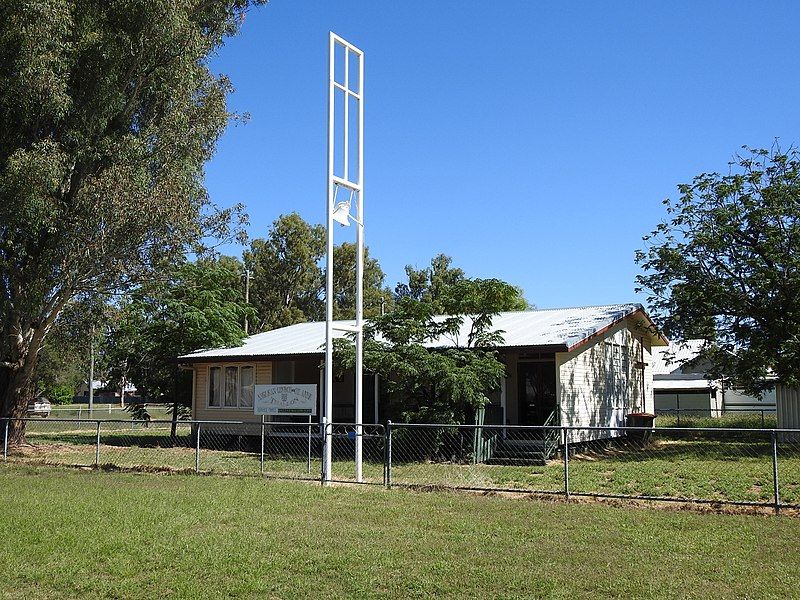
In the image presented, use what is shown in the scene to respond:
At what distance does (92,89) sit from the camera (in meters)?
19.5

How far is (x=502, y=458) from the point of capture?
18734 millimetres

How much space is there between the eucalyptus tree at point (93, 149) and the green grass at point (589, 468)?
4367mm

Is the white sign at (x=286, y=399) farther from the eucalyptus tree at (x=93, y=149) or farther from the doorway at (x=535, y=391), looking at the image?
the doorway at (x=535, y=391)

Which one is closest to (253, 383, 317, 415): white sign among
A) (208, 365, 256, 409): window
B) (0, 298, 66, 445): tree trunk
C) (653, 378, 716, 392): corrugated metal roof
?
(208, 365, 256, 409): window

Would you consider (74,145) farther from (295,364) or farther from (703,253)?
(703,253)

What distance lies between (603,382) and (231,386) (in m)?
10.9

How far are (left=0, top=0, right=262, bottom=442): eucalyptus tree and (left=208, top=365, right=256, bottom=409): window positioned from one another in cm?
487

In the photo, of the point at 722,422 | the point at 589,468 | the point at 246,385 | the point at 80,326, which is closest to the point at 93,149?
the point at 80,326

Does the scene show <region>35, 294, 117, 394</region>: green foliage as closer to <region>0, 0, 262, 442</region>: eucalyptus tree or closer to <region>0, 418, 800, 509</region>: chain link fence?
<region>0, 0, 262, 442</region>: eucalyptus tree

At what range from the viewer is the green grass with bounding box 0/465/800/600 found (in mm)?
7125

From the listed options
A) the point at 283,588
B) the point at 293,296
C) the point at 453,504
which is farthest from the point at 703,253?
the point at 293,296

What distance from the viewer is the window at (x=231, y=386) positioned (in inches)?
953

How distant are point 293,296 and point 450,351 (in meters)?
36.5

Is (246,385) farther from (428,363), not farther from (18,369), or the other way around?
(428,363)
